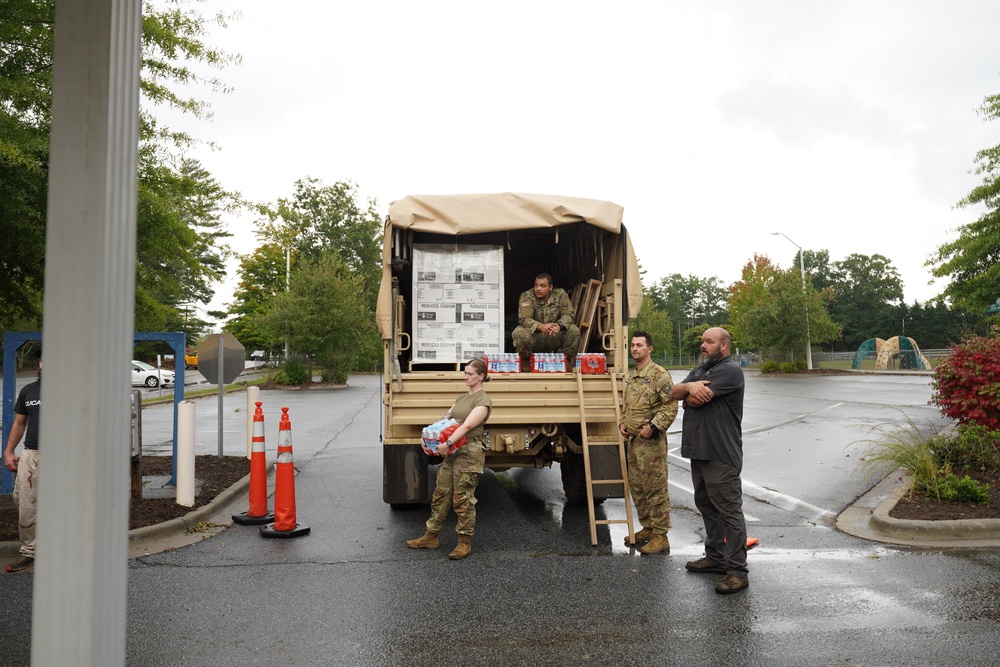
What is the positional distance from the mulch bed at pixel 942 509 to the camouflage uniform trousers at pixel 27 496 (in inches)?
306

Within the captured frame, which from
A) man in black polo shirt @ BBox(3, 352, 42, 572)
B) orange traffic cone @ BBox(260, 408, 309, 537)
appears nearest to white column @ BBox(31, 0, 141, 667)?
man in black polo shirt @ BBox(3, 352, 42, 572)

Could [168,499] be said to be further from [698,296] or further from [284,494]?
[698,296]

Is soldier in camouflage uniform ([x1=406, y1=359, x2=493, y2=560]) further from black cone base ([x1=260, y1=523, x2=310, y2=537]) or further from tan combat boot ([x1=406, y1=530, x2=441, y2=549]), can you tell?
black cone base ([x1=260, y1=523, x2=310, y2=537])

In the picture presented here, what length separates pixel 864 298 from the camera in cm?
9712

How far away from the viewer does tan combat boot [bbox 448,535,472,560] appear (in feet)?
21.0

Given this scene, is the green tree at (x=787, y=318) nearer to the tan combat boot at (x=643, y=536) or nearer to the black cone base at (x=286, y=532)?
the tan combat boot at (x=643, y=536)

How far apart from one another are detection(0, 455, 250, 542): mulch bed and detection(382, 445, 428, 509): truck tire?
220cm

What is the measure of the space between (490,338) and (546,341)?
652 millimetres

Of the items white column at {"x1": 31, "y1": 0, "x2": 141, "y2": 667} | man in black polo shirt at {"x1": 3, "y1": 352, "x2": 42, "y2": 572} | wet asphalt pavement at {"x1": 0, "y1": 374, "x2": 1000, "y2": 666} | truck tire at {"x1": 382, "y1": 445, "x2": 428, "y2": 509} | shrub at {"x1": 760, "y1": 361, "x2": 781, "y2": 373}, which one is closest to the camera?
white column at {"x1": 31, "y1": 0, "x2": 141, "y2": 667}

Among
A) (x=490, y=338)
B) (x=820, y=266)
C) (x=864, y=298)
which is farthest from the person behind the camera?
(x=820, y=266)

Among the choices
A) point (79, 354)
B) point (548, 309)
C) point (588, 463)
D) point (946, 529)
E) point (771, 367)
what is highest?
point (548, 309)

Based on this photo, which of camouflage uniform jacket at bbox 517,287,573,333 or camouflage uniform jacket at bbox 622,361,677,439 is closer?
camouflage uniform jacket at bbox 622,361,677,439

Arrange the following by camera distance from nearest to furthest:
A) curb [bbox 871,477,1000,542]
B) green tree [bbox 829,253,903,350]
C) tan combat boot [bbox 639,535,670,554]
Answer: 1. tan combat boot [bbox 639,535,670,554]
2. curb [bbox 871,477,1000,542]
3. green tree [bbox 829,253,903,350]

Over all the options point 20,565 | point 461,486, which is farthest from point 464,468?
point 20,565
